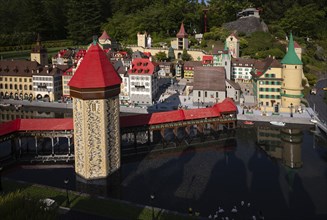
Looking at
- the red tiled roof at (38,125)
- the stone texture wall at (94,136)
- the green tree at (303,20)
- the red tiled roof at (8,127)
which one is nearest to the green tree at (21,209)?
the stone texture wall at (94,136)

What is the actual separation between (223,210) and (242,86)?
50.4 meters

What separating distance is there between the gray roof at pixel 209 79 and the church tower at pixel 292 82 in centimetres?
1088

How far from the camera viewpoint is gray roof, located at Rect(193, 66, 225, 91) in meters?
69.9

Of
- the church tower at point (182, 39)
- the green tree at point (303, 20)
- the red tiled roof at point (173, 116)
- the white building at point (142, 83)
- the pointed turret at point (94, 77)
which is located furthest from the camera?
the green tree at point (303, 20)

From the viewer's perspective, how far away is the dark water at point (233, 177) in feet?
109

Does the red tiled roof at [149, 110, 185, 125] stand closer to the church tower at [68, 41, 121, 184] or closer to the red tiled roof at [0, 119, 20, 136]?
the church tower at [68, 41, 121, 184]

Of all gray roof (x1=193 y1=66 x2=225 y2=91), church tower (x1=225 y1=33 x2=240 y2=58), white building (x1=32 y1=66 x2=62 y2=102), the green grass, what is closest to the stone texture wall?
the green grass

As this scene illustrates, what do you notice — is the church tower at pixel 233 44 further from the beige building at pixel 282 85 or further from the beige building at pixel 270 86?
the beige building at pixel 270 86

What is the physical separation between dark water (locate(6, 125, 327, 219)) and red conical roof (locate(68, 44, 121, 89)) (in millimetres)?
9325

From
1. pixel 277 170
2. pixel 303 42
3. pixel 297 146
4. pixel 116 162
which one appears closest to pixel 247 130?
pixel 297 146

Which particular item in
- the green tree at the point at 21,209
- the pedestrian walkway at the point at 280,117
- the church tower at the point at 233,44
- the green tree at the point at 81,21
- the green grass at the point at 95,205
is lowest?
the green grass at the point at 95,205

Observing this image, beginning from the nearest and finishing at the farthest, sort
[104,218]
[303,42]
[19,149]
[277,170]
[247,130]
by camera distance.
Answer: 1. [104,218]
2. [277,170]
3. [19,149]
4. [247,130]
5. [303,42]

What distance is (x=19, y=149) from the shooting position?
47188mm

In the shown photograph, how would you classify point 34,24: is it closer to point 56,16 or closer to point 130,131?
point 56,16
